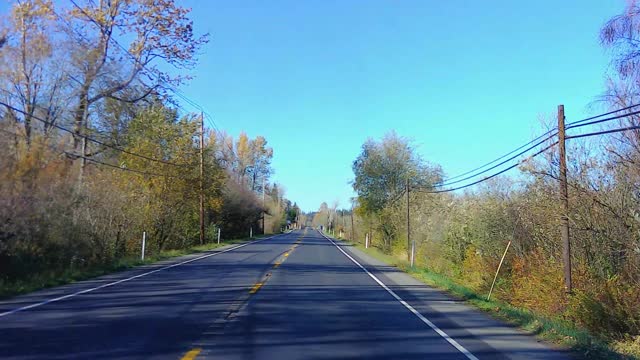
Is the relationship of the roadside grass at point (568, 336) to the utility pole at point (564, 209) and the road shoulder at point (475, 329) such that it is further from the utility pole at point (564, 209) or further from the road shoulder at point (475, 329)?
the utility pole at point (564, 209)

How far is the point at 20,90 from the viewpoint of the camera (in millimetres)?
24391

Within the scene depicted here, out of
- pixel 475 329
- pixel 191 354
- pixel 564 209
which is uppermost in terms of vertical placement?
pixel 564 209

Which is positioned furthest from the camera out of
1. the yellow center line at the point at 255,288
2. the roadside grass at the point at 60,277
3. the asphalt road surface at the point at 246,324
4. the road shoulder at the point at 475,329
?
the yellow center line at the point at 255,288

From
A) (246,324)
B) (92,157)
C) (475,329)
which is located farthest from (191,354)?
(92,157)

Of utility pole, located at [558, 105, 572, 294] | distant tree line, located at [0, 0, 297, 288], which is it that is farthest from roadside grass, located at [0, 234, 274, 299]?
utility pole, located at [558, 105, 572, 294]

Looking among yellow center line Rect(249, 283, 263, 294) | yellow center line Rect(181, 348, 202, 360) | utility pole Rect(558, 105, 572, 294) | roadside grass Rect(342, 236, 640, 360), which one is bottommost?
roadside grass Rect(342, 236, 640, 360)

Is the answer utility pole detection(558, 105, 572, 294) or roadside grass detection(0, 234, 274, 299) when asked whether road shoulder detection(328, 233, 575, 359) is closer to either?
utility pole detection(558, 105, 572, 294)

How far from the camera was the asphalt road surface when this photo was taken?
26.9 ft

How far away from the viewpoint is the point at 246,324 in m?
10.4

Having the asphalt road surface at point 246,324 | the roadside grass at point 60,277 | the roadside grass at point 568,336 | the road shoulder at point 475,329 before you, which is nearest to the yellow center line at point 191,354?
the asphalt road surface at point 246,324

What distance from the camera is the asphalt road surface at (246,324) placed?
820 centimetres

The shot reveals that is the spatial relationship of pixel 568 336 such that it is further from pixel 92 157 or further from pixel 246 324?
pixel 92 157

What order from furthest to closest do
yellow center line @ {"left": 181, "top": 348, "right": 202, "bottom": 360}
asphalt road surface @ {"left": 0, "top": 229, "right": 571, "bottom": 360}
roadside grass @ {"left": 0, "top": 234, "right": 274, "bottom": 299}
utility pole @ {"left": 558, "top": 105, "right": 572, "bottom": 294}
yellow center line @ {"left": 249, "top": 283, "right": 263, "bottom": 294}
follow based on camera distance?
yellow center line @ {"left": 249, "top": 283, "right": 263, "bottom": 294}
utility pole @ {"left": 558, "top": 105, "right": 572, "bottom": 294}
roadside grass @ {"left": 0, "top": 234, "right": 274, "bottom": 299}
asphalt road surface @ {"left": 0, "top": 229, "right": 571, "bottom": 360}
yellow center line @ {"left": 181, "top": 348, "right": 202, "bottom": 360}

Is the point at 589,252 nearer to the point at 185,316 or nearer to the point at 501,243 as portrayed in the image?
the point at 501,243
